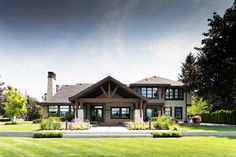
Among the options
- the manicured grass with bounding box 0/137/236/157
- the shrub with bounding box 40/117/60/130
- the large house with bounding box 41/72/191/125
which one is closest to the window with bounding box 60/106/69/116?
the large house with bounding box 41/72/191/125

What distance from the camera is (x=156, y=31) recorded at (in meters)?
18.1

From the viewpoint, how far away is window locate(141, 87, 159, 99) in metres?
41.1

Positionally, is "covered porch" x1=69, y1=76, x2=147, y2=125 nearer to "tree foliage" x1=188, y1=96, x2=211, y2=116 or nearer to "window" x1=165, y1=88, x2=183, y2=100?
"window" x1=165, y1=88, x2=183, y2=100

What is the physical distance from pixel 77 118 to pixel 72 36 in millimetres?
12837

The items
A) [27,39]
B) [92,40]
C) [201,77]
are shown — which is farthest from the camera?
[201,77]

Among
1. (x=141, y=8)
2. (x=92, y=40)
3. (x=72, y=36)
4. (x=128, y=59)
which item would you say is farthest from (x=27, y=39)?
(x=128, y=59)

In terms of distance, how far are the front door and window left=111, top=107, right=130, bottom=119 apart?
5.19ft

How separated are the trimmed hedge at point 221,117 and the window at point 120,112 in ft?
43.6

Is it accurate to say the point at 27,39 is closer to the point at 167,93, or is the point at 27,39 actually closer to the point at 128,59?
the point at 128,59

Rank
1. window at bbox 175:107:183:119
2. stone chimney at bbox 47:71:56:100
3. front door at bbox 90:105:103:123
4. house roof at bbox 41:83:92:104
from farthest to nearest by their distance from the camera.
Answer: window at bbox 175:107:183:119 → stone chimney at bbox 47:71:56:100 → house roof at bbox 41:83:92:104 → front door at bbox 90:105:103:123

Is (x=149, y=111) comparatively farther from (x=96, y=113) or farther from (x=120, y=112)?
(x=96, y=113)

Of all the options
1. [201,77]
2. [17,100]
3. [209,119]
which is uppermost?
[201,77]

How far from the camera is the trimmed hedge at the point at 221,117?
124 feet

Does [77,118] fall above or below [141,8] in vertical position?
below
